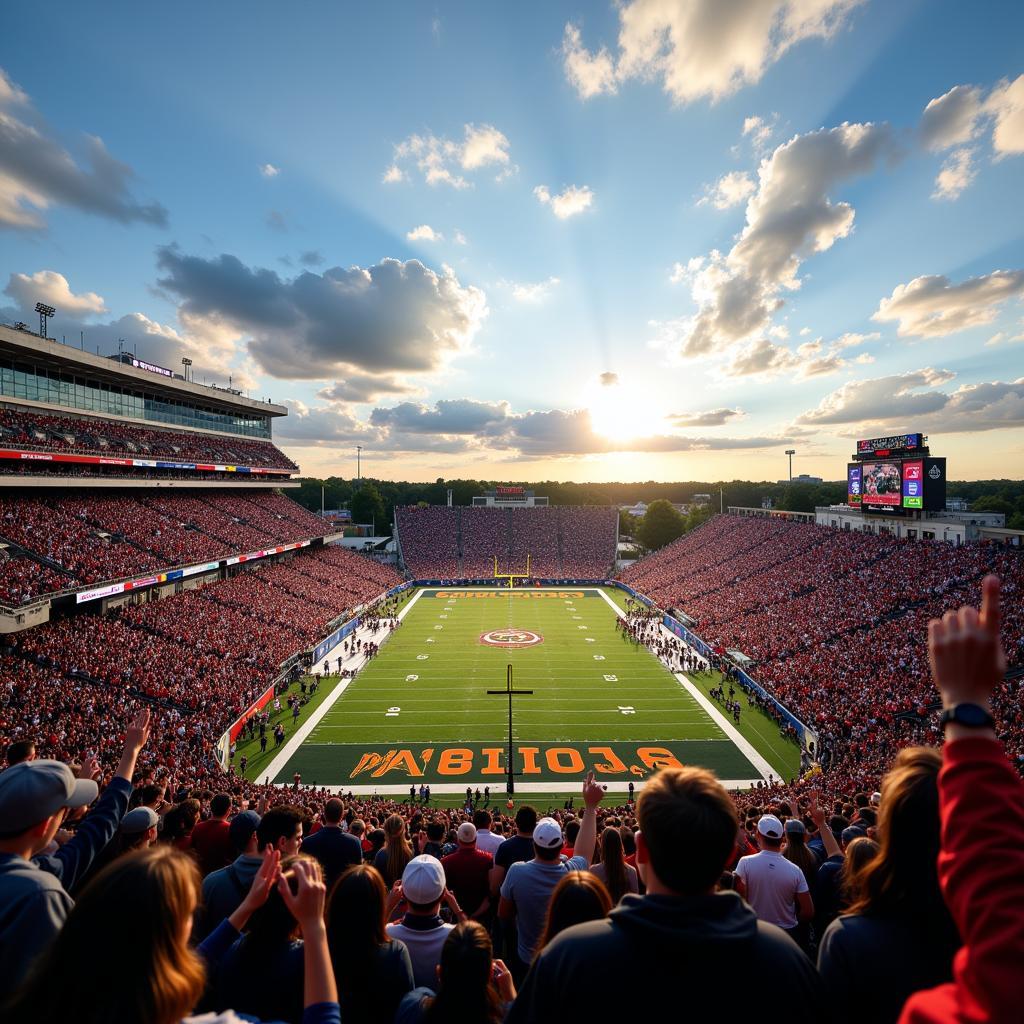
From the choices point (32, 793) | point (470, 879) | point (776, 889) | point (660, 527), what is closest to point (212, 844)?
point (470, 879)

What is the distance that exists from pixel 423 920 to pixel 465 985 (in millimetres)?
1325

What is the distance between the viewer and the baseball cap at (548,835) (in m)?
4.61

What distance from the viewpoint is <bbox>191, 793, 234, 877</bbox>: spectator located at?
6.03 metres

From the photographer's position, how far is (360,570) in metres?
54.0

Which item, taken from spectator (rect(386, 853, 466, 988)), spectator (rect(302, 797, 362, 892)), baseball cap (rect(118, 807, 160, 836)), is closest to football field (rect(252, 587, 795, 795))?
spectator (rect(302, 797, 362, 892))

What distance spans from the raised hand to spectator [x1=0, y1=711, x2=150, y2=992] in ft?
11.2

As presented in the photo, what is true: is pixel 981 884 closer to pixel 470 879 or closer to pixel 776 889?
pixel 776 889

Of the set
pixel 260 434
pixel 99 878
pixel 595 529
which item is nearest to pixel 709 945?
pixel 99 878

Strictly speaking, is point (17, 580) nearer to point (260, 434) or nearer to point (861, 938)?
point (861, 938)

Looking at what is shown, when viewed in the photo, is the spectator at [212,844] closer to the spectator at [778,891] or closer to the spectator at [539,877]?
the spectator at [539,877]

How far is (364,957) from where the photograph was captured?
3.03m

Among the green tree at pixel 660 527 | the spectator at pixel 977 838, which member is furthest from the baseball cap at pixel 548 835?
the green tree at pixel 660 527

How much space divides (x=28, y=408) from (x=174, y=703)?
20320 mm

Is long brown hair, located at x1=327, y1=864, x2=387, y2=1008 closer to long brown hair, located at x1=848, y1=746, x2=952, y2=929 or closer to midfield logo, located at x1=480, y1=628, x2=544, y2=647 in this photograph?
long brown hair, located at x1=848, y1=746, x2=952, y2=929
